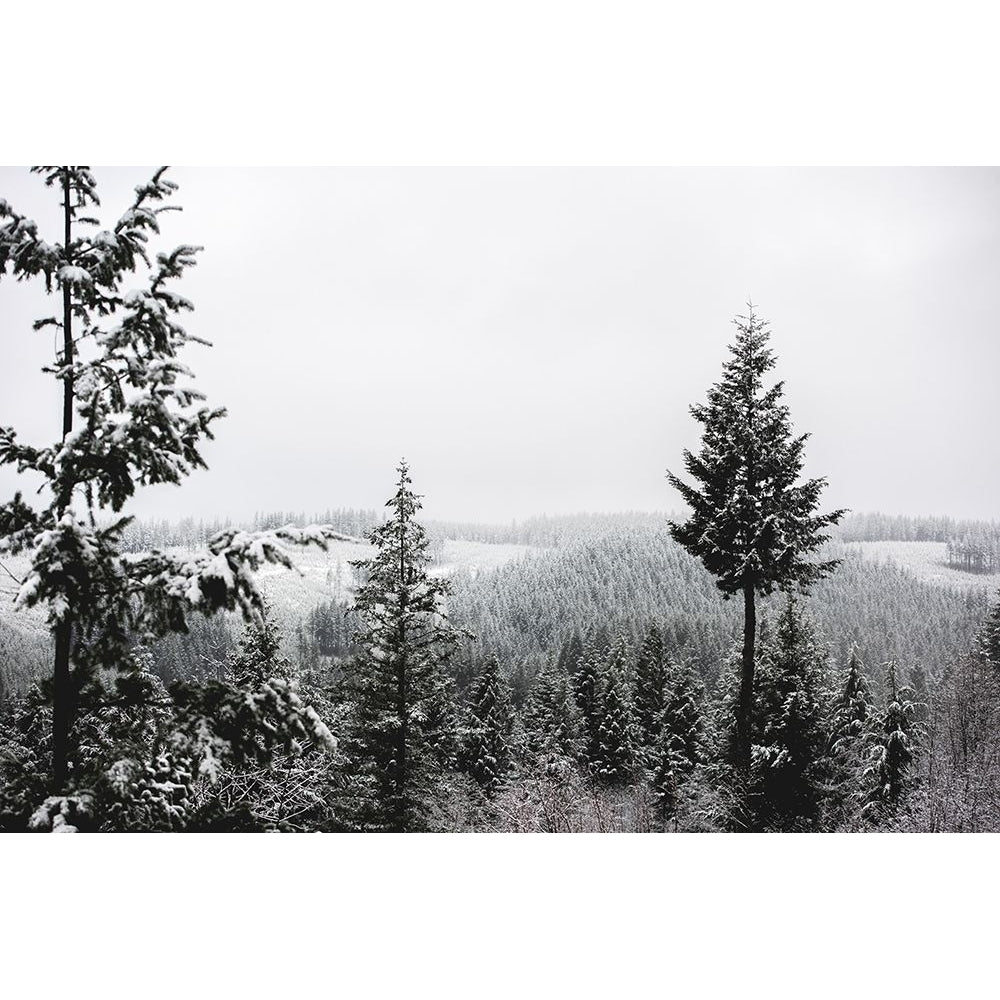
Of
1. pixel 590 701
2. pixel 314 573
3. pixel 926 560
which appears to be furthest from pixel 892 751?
pixel 314 573

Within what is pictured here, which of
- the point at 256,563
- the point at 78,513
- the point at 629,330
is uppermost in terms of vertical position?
the point at 629,330

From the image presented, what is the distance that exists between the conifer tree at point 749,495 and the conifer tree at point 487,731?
11.0 m

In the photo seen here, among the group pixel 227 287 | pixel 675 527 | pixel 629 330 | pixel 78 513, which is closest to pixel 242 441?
pixel 227 287

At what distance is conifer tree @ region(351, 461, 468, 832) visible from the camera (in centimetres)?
869

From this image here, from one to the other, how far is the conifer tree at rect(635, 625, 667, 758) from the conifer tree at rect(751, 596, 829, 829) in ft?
21.2

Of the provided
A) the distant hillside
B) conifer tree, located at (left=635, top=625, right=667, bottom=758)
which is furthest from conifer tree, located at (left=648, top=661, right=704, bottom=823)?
the distant hillside

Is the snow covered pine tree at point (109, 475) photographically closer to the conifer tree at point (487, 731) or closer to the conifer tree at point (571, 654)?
the conifer tree at point (487, 731)

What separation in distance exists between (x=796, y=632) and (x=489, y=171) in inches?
361

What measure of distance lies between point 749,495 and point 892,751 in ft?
28.6

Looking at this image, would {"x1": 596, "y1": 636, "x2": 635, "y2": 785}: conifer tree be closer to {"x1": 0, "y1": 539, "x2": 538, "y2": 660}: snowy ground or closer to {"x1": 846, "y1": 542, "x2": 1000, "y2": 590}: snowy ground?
{"x1": 0, "y1": 539, "x2": 538, "y2": 660}: snowy ground

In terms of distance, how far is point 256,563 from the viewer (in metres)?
3.14

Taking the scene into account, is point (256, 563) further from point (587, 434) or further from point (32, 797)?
point (587, 434)

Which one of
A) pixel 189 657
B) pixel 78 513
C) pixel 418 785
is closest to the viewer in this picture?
pixel 78 513

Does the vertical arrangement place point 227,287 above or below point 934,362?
above
